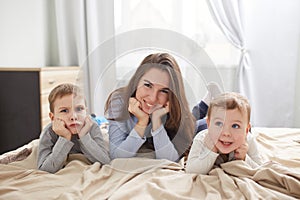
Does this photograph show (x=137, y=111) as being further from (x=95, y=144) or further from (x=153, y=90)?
(x=95, y=144)

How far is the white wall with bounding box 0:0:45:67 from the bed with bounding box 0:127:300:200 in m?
1.40

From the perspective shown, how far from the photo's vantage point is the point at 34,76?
2207 millimetres

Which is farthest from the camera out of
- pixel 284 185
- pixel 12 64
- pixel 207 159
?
pixel 12 64

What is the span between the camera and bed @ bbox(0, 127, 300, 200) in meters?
0.87

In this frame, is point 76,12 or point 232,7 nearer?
point 232,7

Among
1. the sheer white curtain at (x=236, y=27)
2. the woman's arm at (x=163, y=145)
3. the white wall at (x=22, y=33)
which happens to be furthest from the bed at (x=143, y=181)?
the sheer white curtain at (x=236, y=27)

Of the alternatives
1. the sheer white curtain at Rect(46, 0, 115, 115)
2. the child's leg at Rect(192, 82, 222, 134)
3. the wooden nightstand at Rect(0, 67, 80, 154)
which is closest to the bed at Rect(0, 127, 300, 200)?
the child's leg at Rect(192, 82, 222, 134)

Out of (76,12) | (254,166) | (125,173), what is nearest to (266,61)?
(76,12)

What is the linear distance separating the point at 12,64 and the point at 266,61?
1.89 metres

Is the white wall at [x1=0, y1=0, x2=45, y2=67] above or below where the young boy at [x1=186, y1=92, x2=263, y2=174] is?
above

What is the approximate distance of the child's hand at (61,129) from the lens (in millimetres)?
1086

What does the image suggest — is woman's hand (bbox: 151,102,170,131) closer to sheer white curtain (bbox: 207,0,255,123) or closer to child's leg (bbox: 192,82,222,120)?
child's leg (bbox: 192,82,222,120)

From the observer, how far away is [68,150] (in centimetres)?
109

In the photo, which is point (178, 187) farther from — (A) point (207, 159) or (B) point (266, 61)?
(B) point (266, 61)
